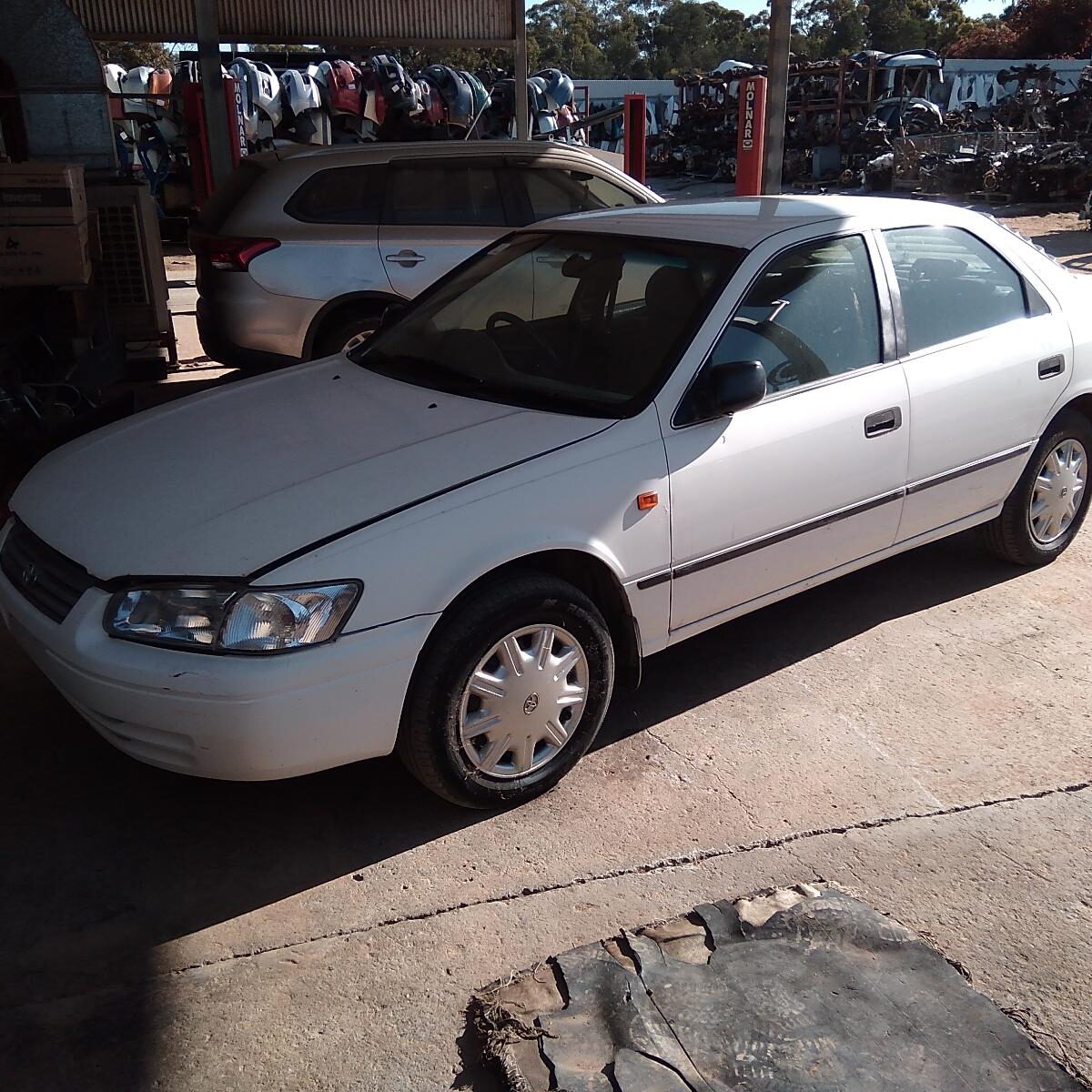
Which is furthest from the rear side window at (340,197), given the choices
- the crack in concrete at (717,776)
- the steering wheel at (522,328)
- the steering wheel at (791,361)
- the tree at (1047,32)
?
the tree at (1047,32)

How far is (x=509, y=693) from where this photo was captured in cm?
308

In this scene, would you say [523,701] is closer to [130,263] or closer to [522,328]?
[522,328]

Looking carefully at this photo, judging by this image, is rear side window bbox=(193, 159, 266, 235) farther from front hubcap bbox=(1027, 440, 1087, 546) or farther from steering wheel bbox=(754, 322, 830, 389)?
front hubcap bbox=(1027, 440, 1087, 546)

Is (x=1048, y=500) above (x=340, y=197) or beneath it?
beneath

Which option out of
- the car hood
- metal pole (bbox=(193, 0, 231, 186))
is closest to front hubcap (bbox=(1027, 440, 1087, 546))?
the car hood

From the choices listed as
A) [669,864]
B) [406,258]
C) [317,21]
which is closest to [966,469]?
[669,864]

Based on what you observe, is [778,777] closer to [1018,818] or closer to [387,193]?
[1018,818]

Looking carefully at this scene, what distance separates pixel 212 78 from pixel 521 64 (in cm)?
362

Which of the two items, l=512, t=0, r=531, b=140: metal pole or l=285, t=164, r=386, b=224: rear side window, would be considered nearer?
l=285, t=164, r=386, b=224: rear side window

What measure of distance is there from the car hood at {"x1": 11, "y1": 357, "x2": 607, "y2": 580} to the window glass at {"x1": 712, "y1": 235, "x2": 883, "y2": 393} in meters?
0.69

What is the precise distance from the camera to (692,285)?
12.0 feet

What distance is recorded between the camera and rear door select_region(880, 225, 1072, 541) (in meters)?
4.06

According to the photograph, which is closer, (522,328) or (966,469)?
(522,328)

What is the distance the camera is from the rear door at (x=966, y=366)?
4062 mm
